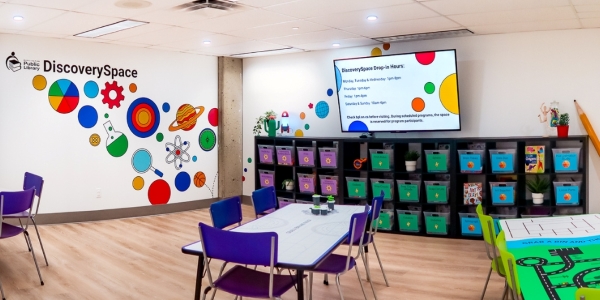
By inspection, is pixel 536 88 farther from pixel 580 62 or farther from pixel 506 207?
pixel 506 207

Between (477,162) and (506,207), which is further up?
(477,162)

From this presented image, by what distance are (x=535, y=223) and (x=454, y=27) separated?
2.91m

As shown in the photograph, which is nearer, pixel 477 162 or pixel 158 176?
pixel 477 162

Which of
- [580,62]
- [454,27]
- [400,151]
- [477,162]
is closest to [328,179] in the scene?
[400,151]

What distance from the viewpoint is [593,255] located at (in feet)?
9.88

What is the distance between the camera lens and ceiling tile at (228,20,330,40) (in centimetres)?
586

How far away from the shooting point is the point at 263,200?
4.86 metres

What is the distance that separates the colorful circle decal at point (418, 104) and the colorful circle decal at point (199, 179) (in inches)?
149

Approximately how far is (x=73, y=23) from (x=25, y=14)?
55cm

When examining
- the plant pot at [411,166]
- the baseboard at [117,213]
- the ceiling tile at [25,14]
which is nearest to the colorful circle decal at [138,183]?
the baseboard at [117,213]

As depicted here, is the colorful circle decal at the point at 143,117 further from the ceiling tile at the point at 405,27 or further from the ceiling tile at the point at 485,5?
the ceiling tile at the point at 485,5

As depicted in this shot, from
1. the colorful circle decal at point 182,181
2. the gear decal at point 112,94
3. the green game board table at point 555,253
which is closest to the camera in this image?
the green game board table at point 555,253

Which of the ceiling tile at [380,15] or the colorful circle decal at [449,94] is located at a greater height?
the ceiling tile at [380,15]

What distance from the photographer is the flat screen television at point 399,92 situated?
6543 millimetres
